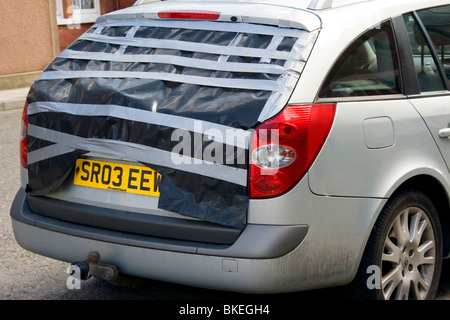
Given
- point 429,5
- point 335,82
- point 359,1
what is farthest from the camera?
point 429,5

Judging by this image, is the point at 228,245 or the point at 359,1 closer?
the point at 228,245

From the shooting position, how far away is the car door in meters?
4.28

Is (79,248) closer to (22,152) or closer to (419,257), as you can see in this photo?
(22,152)

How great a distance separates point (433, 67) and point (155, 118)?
5.26ft

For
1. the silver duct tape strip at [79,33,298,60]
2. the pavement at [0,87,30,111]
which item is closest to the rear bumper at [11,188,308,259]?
the silver duct tape strip at [79,33,298,60]

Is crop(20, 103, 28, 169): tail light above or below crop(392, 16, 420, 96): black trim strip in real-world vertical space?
below

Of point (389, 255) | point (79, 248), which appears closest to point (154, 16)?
point (79, 248)

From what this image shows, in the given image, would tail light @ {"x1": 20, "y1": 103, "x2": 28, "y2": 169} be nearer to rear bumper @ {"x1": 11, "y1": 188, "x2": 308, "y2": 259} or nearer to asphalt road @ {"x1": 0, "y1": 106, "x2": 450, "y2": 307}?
rear bumper @ {"x1": 11, "y1": 188, "x2": 308, "y2": 259}

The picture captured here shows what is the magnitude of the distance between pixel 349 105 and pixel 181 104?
2.55ft

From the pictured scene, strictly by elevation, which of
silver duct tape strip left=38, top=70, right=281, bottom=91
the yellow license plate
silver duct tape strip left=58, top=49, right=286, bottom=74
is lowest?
the yellow license plate

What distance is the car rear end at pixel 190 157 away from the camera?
3654 millimetres

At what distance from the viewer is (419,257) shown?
427cm

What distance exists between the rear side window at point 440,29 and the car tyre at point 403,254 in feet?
2.68

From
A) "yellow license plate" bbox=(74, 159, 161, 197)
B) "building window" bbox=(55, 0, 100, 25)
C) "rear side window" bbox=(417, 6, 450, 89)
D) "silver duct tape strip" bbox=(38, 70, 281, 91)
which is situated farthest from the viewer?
"building window" bbox=(55, 0, 100, 25)
